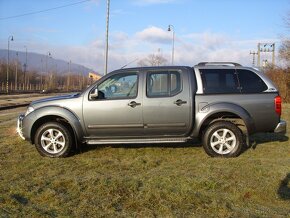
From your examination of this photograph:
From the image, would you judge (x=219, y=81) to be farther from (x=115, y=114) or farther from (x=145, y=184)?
(x=145, y=184)

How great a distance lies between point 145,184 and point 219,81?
308 centimetres

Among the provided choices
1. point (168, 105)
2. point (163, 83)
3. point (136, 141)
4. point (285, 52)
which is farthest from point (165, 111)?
point (285, 52)

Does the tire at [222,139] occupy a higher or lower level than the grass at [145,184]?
higher

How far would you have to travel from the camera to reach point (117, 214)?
4.64 metres

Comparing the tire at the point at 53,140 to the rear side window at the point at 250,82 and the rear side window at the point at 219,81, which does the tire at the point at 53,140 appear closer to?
the rear side window at the point at 219,81

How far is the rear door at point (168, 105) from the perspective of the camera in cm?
777

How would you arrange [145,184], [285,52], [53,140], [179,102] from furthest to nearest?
[285,52] → [53,140] → [179,102] → [145,184]

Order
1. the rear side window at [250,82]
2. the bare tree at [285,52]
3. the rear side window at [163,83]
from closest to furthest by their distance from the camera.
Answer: the rear side window at [163,83]
the rear side window at [250,82]
the bare tree at [285,52]

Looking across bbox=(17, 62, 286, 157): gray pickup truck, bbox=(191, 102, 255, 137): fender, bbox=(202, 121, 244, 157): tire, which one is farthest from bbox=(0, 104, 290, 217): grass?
bbox=(191, 102, 255, 137): fender

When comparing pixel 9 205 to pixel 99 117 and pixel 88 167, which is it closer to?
pixel 88 167

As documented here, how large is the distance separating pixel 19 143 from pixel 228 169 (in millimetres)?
4878

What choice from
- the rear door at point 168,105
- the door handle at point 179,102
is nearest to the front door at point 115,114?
the rear door at point 168,105

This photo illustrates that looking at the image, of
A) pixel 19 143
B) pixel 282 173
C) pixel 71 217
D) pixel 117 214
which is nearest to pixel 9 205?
pixel 71 217

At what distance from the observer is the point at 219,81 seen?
8008 mm
